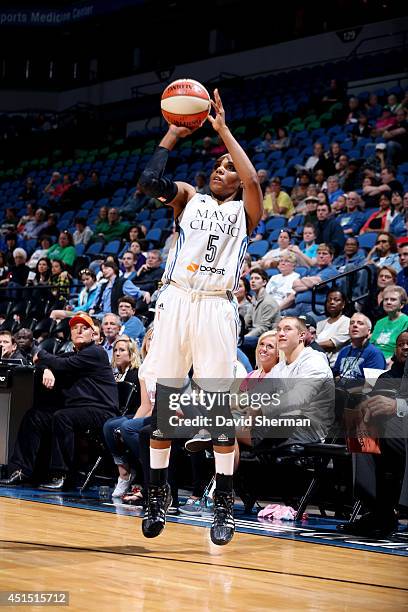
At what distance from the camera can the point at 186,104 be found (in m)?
4.63

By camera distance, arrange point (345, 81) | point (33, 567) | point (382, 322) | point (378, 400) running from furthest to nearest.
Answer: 1. point (345, 81)
2. point (382, 322)
3. point (378, 400)
4. point (33, 567)

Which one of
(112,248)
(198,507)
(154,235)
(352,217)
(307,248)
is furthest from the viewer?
(112,248)

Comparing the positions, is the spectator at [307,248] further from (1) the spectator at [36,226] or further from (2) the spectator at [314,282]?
(1) the spectator at [36,226]

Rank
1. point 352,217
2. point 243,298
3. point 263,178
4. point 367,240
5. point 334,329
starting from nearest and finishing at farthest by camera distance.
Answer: point 334,329, point 243,298, point 367,240, point 352,217, point 263,178

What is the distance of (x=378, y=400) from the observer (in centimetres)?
555

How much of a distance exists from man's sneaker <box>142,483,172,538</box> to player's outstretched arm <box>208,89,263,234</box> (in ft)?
4.94

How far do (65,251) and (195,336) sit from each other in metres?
9.72

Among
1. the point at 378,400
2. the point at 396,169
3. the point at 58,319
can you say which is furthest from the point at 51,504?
the point at 396,169

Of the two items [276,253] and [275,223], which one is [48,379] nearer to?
[276,253]

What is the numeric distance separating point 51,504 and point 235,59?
17349mm

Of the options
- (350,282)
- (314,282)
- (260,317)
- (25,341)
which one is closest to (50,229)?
(25,341)

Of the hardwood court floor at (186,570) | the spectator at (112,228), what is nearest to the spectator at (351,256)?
the hardwood court floor at (186,570)

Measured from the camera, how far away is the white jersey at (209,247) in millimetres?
4715

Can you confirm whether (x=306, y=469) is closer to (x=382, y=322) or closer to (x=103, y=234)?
(x=382, y=322)
